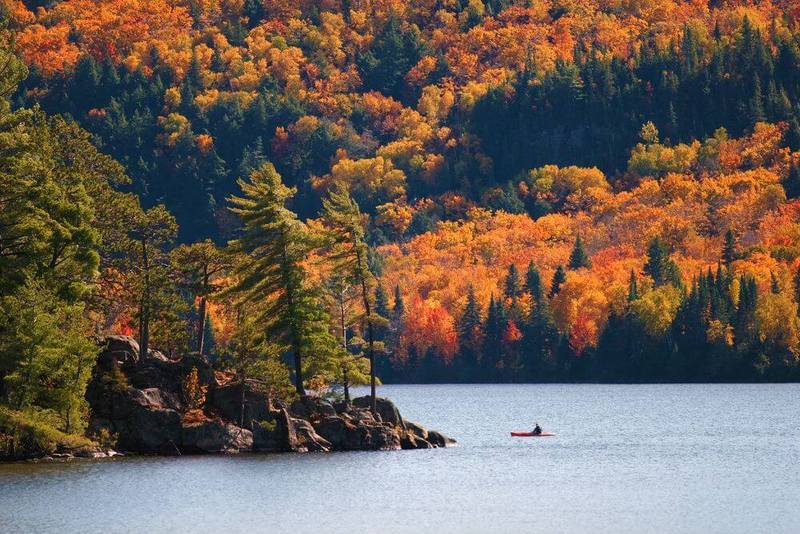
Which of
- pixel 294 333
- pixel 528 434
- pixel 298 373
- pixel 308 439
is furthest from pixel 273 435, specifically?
pixel 528 434

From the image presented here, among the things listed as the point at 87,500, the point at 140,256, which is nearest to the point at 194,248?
the point at 140,256

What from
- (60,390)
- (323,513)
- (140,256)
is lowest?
(323,513)

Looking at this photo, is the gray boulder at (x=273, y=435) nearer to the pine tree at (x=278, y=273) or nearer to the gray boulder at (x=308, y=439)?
the gray boulder at (x=308, y=439)

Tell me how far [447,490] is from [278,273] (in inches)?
959

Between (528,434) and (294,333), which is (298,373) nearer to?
(294,333)

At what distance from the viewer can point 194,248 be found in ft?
343

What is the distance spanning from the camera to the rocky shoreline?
95188 millimetres

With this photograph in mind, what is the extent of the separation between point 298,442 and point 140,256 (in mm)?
16234

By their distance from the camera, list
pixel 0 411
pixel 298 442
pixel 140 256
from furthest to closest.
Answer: pixel 140 256, pixel 298 442, pixel 0 411

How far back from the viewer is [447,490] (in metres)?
84.3

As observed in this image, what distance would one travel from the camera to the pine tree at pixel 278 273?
103m

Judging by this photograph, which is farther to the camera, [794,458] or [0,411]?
[794,458]

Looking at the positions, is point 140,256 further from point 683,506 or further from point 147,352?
point 683,506

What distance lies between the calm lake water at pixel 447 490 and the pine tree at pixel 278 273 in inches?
340
